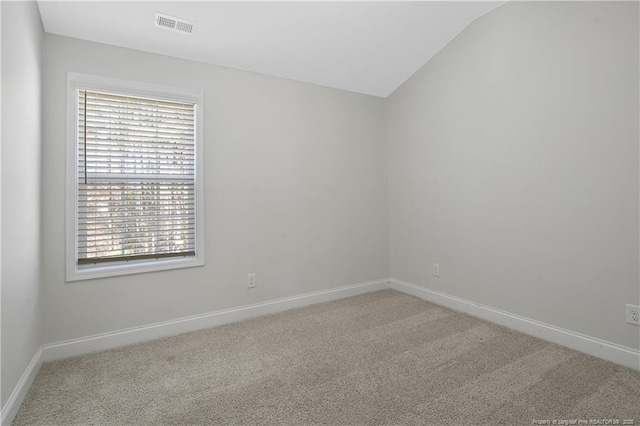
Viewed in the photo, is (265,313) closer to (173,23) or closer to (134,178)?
(134,178)

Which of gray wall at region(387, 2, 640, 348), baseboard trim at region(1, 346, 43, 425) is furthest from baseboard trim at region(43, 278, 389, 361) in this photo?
gray wall at region(387, 2, 640, 348)

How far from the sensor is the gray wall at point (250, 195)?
2.12 m

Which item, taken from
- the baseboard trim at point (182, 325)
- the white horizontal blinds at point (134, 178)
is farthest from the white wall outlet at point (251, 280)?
the white horizontal blinds at point (134, 178)

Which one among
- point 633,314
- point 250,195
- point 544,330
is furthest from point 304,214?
point 633,314

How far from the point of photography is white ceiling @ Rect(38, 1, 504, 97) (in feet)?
6.78

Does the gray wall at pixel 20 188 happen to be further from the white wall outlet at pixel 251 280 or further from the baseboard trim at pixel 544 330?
the baseboard trim at pixel 544 330

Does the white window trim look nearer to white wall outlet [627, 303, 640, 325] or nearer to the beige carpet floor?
the beige carpet floor

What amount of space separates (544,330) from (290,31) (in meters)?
2.98

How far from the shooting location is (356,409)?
1547 mm

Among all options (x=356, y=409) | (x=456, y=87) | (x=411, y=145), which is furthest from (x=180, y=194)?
(x=456, y=87)

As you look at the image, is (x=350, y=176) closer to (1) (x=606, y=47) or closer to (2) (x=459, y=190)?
(2) (x=459, y=190)

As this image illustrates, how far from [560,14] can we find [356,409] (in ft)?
9.45

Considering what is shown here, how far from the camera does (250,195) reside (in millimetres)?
2814

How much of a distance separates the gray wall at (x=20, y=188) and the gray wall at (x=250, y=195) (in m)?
0.14
